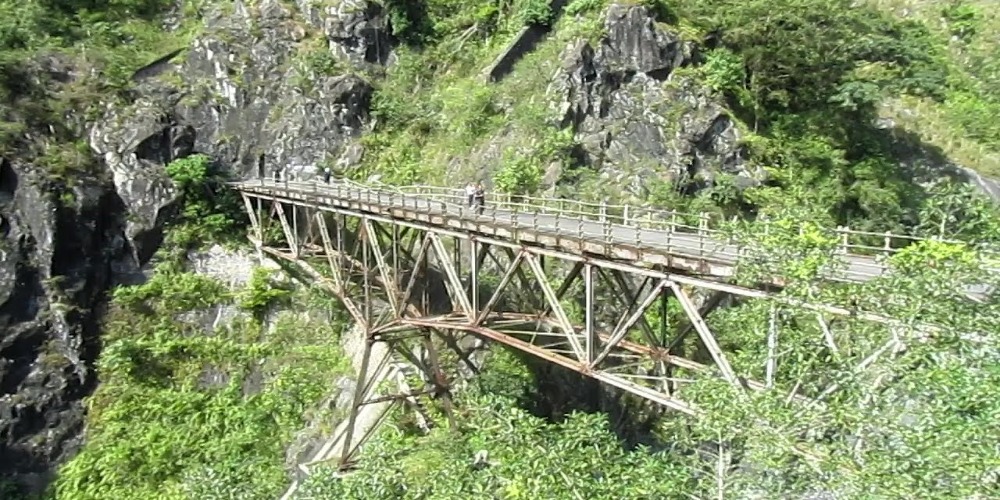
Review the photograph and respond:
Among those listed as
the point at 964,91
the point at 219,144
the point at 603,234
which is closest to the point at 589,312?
the point at 603,234

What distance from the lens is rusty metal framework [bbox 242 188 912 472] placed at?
10.8m

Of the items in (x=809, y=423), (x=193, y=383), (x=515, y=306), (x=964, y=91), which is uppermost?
(x=964, y=91)

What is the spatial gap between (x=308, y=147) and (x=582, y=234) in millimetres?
21917

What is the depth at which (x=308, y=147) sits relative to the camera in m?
30.7

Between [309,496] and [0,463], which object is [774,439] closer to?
[309,496]

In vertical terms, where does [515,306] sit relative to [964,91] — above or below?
below

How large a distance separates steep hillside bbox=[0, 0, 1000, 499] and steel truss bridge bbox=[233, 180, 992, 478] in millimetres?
1984

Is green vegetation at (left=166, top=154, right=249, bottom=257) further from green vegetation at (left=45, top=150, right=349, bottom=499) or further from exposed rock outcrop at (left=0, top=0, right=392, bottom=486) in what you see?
exposed rock outcrop at (left=0, top=0, right=392, bottom=486)

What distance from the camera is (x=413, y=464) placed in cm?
1394

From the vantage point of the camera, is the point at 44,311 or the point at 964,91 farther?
the point at 964,91

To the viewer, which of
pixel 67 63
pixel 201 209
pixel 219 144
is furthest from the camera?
pixel 219 144

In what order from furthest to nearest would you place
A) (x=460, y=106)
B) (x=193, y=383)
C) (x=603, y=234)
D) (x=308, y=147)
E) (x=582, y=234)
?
(x=308, y=147), (x=460, y=106), (x=193, y=383), (x=603, y=234), (x=582, y=234)

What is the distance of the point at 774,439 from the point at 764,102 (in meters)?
23.1

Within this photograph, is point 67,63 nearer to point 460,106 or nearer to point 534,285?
point 460,106
